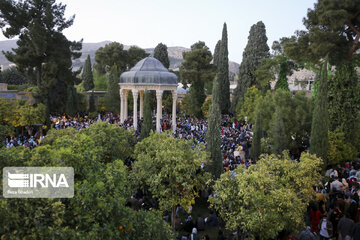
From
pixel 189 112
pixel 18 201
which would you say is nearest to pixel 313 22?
pixel 189 112

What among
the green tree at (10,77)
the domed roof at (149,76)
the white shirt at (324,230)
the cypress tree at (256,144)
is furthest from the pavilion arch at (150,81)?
the green tree at (10,77)

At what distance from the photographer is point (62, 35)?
31.9m

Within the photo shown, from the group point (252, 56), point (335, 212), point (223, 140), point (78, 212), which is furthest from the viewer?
point (252, 56)

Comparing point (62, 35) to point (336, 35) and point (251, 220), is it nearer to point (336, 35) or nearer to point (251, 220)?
point (336, 35)

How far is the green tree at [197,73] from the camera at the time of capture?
37.6 m

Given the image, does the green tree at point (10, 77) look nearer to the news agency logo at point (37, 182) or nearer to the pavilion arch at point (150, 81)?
the pavilion arch at point (150, 81)

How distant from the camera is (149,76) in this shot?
86.9ft

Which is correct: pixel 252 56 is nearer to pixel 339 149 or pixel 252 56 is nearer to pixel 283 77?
pixel 283 77

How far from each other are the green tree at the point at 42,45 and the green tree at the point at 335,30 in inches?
946

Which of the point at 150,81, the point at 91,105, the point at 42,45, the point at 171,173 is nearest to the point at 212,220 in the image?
the point at 171,173

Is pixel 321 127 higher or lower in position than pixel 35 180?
lower

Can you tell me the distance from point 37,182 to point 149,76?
21.6 metres

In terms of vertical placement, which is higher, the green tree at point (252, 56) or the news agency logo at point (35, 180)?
the green tree at point (252, 56)

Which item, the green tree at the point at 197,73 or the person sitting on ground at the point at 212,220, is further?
the green tree at the point at 197,73
